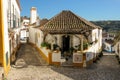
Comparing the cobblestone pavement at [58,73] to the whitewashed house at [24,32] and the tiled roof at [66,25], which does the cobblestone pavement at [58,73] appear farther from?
the whitewashed house at [24,32]

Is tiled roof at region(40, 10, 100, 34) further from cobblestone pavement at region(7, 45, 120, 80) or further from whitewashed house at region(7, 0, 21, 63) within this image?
cobblestone pavement at region(7, 45, 120, 80)

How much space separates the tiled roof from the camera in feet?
78.8

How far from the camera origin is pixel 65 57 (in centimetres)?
2331

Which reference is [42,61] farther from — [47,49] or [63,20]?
[63,20]

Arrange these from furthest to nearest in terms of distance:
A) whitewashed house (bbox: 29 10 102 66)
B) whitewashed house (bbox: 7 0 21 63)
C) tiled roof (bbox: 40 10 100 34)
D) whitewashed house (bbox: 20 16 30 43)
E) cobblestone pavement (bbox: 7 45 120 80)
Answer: whitewashed house (bbox: 20 16 30 43) < tiled roof (bbox: 40 10 100 34) < whitewashed house (bbox: 29 10 102 66) < whitewashed house (bbox: 7 0 21 63) < cobblestone pavement (bbox: 7 45 120 80)

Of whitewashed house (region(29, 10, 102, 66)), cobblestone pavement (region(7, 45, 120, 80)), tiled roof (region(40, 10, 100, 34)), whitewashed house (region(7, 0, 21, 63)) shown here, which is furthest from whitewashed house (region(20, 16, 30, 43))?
cobblestone pavement (region(7, 45, 120, 80))

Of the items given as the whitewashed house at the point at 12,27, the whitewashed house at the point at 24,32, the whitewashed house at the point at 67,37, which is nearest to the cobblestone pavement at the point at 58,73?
the whitewashed house at the point at 67,37

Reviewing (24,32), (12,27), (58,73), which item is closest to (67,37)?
(12,27)

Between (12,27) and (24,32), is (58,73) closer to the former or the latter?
(12,27)

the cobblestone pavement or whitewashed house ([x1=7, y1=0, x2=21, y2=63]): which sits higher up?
whitewashed house ([x1=7, y1=0, x2=21, y2=63])

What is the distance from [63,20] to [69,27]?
1852 millimetres

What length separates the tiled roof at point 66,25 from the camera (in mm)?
24016

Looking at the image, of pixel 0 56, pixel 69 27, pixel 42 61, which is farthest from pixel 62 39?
pixel 0 56

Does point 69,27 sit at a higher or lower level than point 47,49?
higher
